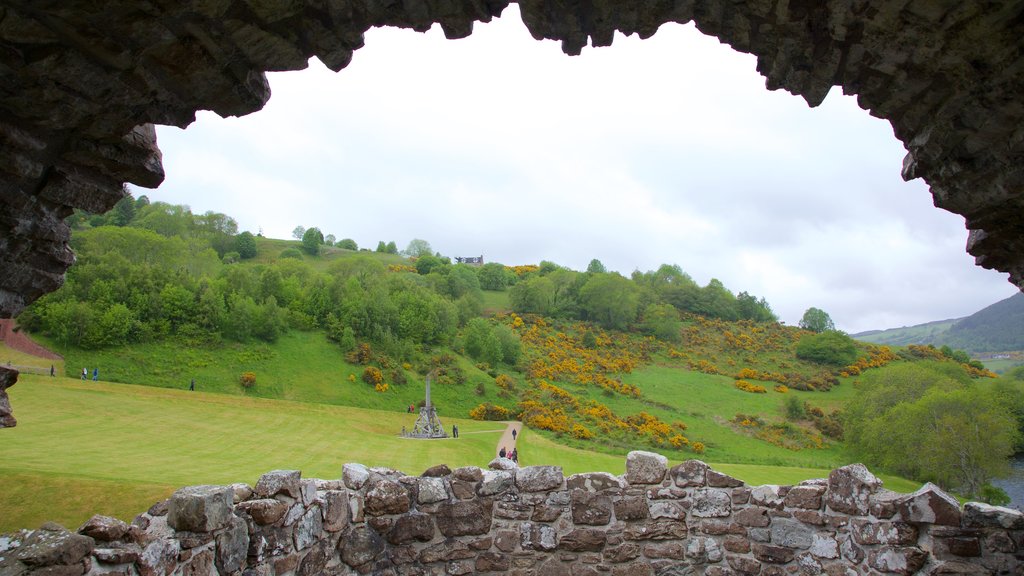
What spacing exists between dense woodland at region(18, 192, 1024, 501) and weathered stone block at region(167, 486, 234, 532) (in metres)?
31.8

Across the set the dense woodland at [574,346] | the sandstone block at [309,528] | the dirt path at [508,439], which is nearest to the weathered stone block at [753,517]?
the sandstone block at [309,528]

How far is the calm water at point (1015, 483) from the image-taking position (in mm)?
28397

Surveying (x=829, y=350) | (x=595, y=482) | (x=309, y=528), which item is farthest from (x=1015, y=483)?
(x=309, y=528)

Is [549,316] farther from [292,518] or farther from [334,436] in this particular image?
[292,518]

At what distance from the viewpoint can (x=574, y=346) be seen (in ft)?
209

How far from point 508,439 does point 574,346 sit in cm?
3271

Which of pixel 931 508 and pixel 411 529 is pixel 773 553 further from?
pixel 411 529

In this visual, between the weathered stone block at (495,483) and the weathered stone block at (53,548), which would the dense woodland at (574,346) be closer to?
the weathered stone block at (495,483)

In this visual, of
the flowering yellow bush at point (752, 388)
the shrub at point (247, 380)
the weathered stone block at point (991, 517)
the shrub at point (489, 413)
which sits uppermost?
the weathered stone block at point (991, 517)

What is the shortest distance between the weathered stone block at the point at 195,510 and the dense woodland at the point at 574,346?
31.8 metres

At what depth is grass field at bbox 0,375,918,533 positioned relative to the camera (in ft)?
42.3

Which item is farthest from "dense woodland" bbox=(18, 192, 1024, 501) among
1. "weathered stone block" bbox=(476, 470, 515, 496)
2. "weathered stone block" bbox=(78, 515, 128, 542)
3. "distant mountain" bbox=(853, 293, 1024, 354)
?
"distant mountain" bbox=(853, 293, 1024, 354)

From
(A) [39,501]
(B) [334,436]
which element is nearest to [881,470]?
(B) [334,436]

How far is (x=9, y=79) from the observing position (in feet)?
9.89
